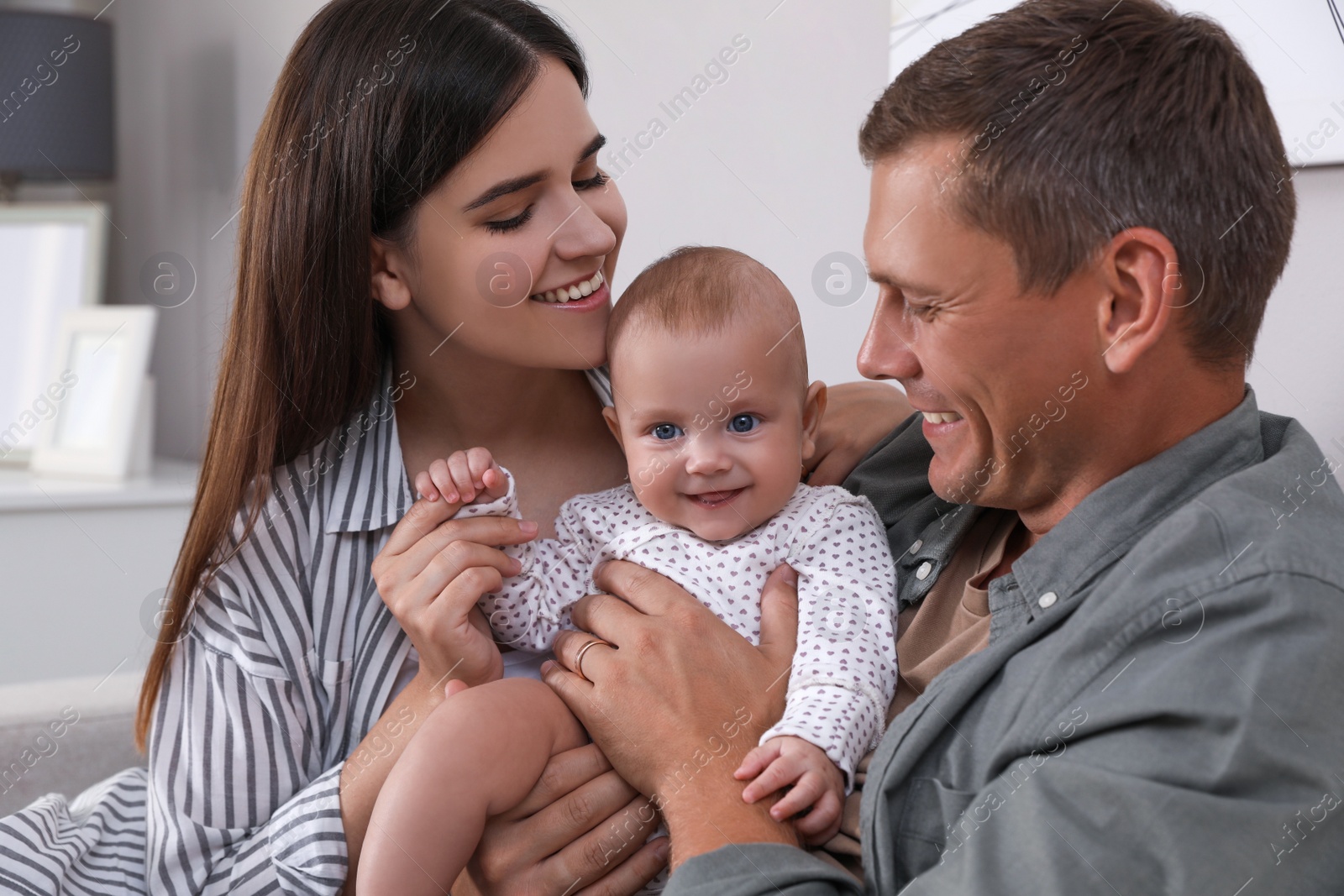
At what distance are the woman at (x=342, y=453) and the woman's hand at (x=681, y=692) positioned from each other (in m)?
0.08

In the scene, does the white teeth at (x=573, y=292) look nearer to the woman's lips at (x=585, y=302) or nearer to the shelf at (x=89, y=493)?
the woman's lips at (x=585, y=302)

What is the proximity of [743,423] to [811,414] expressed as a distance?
0.52ft

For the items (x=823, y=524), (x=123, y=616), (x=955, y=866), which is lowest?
(x=123, y=616)

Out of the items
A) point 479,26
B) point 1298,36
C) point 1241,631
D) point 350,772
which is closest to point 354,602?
point 350,772

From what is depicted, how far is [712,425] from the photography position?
4.63ft

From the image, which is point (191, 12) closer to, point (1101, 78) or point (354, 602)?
point (354, 602)

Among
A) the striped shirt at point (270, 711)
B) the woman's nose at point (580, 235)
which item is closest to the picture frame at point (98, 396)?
the striped shirt at point (270, 711)

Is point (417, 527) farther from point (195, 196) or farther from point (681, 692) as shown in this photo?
point (195, 196)

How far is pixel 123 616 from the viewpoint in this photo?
9.79 ft

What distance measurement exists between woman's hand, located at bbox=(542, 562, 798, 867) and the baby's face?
0.31 ft

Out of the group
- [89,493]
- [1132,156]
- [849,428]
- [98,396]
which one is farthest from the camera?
[98,396]

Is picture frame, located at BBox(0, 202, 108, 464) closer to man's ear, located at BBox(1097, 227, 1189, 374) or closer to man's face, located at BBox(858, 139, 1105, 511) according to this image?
man's face, located at BBox(858, 139, 1105, 511)

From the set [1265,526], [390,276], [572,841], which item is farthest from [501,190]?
[1265,526]

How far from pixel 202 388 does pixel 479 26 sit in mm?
2173
